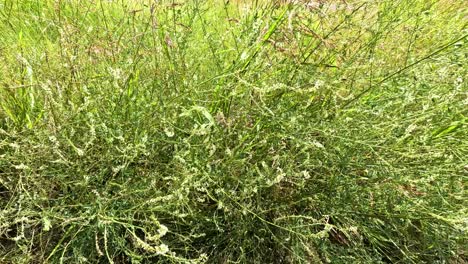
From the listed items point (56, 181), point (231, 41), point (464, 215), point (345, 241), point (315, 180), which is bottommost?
point (56, 181)

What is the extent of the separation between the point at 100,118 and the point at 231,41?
3.53 ft

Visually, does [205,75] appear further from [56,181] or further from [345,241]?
[345,241]

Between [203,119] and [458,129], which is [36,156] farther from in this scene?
[458,129]

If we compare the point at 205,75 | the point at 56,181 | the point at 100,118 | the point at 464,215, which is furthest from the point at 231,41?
the point at 464,215

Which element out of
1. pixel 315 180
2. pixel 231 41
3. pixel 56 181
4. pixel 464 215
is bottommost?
pixel 56 181

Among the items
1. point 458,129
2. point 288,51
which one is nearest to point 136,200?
point 288,51

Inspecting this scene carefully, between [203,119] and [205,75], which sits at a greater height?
[205,75]

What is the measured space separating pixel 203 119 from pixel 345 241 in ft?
2.26

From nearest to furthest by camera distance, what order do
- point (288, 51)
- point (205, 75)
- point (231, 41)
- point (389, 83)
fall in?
point (288, 51)
point (389, 83)
point (205, 75)
point (231, 41)

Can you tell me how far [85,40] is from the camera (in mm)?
1837

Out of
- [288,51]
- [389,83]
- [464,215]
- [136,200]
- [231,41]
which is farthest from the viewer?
[231,41]

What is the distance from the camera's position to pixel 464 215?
1380mm

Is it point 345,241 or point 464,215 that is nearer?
point 464,215

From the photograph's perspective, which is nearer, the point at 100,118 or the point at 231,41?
the point at 100,118
